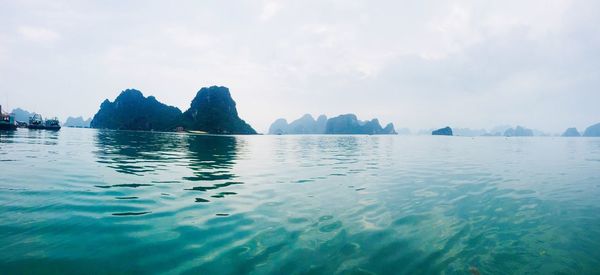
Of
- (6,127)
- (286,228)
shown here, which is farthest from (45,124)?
(286,228)

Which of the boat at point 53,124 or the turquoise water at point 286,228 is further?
the boat at point 53,124

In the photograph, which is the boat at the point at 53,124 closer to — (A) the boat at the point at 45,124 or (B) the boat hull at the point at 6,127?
(A) the boat at the point at 45,124

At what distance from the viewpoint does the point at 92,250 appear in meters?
6.71

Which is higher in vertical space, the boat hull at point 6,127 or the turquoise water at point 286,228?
the boat hull at point 6,127

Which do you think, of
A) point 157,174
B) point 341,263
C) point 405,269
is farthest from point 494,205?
point 157,174

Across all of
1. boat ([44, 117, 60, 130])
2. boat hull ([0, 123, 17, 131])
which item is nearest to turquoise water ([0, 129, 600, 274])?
boat hull ([0, 123, 17, 131])

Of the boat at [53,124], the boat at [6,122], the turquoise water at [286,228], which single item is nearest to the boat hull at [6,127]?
the boat at [6,122]

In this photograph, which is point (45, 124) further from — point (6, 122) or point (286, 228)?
point (286, 228)

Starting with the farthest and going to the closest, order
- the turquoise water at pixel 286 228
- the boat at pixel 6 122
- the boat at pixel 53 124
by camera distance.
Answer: the boat at pixel 53 124 → the boat at pixel 6 122 → the turquoise water at pixel 286 228

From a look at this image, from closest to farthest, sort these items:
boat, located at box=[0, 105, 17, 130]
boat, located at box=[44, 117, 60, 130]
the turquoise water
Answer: the turquoise water, boat, located at box=[0, 105, 17, 130], boat, located at box=[44, 117, 60, 130]

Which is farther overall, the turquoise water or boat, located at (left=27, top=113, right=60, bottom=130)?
boat, located at (left=27, top=113, right=60, bottom=130)

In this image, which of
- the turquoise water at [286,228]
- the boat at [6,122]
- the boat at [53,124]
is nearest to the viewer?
the turquoise water at [286,228]

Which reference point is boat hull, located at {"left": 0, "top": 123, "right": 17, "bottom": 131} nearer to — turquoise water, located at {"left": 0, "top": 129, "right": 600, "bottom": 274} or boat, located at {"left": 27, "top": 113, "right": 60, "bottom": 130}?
boat, located at {"left": 27, "top": 113, "right": 60, "bottom": 130}

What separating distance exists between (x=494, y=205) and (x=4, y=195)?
Answer: 21.0 meters
